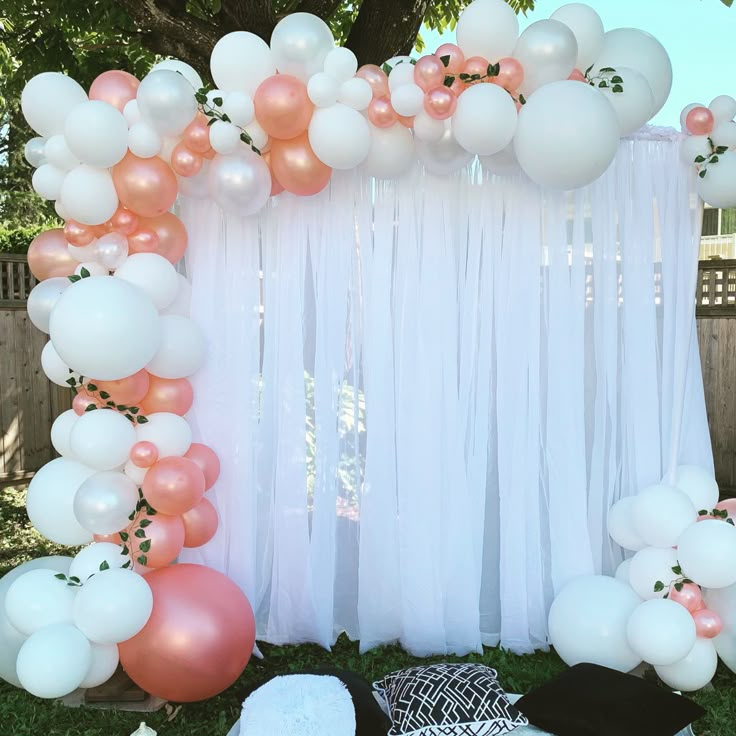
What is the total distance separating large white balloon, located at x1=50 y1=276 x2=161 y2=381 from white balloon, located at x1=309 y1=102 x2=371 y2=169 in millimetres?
817

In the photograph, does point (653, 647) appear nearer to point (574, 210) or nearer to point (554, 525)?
point (554, 525)

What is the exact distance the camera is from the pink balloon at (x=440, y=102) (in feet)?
8.11

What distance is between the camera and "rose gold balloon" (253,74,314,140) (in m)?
2.46

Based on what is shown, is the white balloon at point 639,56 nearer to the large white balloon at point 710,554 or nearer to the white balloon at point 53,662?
the large white balloon at point 710,554

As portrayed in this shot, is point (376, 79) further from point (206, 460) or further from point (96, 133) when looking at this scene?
point (206, 460)

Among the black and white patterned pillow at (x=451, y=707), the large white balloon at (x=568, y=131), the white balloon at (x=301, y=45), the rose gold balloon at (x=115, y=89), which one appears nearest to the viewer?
the black and white patterned pillow at (x=451, y=707)

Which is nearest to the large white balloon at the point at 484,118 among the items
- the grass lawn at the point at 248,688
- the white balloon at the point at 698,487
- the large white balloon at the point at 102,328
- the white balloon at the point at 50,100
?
the large white balloon at the point at 102,328

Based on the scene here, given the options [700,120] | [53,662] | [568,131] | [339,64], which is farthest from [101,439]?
[700,120]

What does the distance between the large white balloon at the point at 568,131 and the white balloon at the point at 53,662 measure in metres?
2.15

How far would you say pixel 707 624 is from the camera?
2553mm

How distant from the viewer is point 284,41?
2.48 metres

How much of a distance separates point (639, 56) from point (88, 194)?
2.02 metres

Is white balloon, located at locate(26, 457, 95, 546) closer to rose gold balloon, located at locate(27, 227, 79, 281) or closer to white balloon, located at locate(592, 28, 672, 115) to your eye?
rose gold balloon, located at locate(27, 227, 79, 281)

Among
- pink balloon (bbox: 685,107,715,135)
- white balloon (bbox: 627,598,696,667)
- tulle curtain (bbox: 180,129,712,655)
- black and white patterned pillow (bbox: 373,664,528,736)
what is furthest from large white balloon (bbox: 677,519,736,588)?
pink balloon (bbox: 685,107,715,135)
